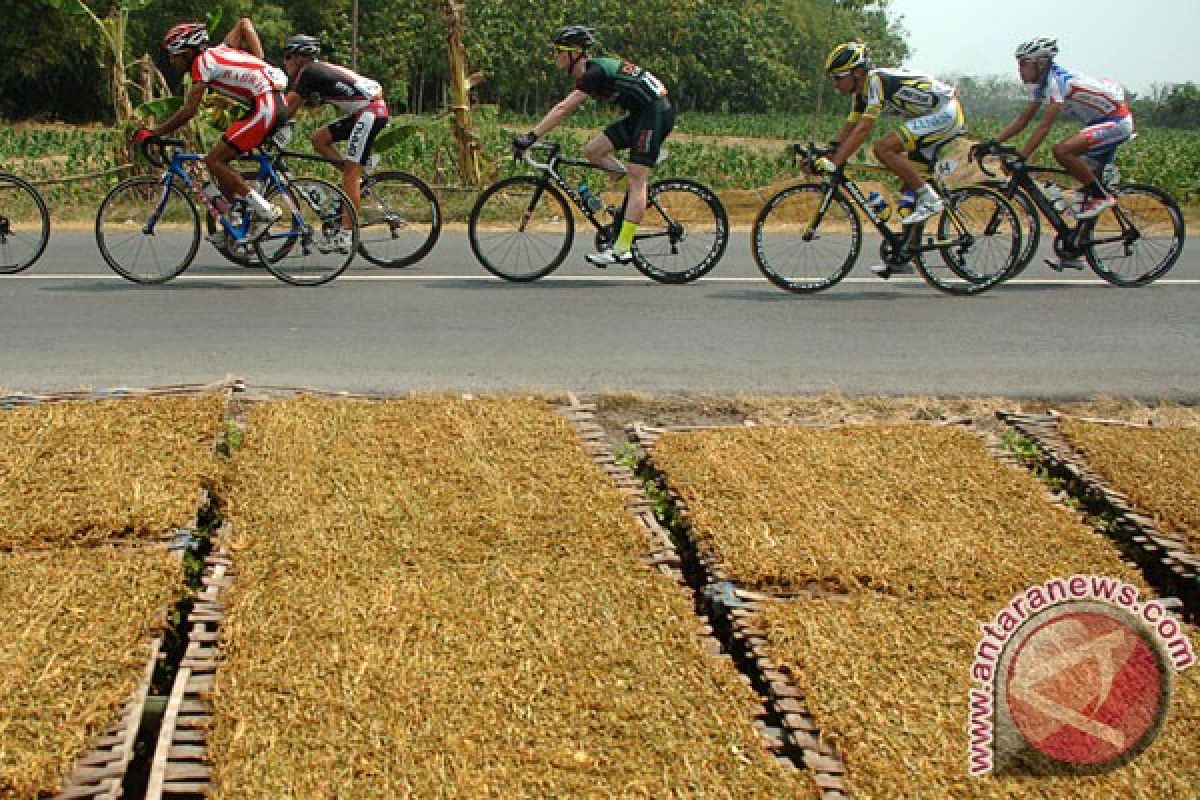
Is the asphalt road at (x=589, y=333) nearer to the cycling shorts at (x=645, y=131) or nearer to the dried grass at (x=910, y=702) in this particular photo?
the cycling shorts at (x=645, y=131)

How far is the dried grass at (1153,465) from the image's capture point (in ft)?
15.5

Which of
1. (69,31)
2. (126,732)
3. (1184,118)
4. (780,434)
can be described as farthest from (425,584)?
(1184,118)

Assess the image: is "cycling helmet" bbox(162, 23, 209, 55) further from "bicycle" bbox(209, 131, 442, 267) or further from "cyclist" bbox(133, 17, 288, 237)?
"bicycle" bbox(209, 131, 442, 267)

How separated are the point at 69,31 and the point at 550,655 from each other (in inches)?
1662

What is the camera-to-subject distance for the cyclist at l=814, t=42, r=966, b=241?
30.4ft

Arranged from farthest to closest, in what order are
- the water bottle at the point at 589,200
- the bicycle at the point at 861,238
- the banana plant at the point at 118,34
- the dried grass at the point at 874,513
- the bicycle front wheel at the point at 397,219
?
the banana plant at the point at 118,34 < the bicycle front wheel at the point at 397,219 < the water bottle at the point at 589,200 < the bicycle at the point at 861,238 < the dried grass at the point at 874,513

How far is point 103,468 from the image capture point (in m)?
4.80

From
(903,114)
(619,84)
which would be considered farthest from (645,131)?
(903,114)

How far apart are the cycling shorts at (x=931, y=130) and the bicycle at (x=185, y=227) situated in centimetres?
440

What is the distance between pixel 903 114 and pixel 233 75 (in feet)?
16.8

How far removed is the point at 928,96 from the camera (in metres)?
9.34

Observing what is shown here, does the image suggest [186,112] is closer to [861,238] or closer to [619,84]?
[619,84]

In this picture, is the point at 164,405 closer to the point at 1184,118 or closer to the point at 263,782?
the point at 263,782

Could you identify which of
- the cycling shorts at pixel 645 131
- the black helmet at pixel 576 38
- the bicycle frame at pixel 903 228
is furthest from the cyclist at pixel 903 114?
the black helmet at pixel 576 38
